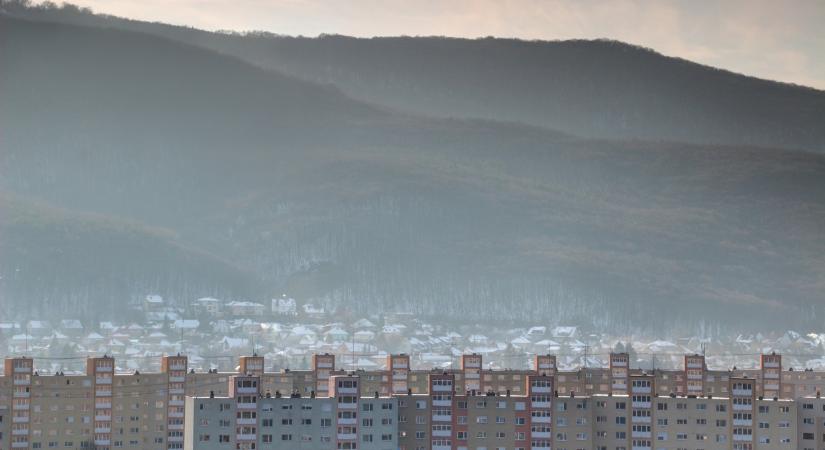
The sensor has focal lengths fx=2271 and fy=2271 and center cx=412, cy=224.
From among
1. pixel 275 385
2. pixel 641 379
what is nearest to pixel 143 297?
pixel 275 385

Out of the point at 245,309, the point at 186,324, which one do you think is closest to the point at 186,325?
the point at 186,324

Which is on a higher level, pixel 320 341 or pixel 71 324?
pixel 71 324

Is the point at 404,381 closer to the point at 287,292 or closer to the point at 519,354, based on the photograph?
the point at 519,354

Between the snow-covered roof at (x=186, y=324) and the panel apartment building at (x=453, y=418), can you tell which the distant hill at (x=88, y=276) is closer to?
the snow-covered roof at (x=186, y=324)

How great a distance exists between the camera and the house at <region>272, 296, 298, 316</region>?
184m

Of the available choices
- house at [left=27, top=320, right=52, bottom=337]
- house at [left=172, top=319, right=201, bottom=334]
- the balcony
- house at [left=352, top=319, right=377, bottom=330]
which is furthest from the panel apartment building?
house at [left=352, top=319, right=377, bottom=330]

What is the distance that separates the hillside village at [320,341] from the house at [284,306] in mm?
82

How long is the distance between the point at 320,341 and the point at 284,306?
21.2 m

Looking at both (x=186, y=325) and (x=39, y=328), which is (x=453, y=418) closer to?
(x=39, y=328)

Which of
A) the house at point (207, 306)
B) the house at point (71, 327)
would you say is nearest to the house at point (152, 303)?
the house at point (207, 306)

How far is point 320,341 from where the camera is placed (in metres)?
165

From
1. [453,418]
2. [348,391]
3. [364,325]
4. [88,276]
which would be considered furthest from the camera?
[88,276]

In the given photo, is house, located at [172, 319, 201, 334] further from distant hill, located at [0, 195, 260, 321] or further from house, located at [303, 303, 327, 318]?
house, located at [303, 303, 327, 318]

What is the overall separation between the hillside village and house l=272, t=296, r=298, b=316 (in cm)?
8
